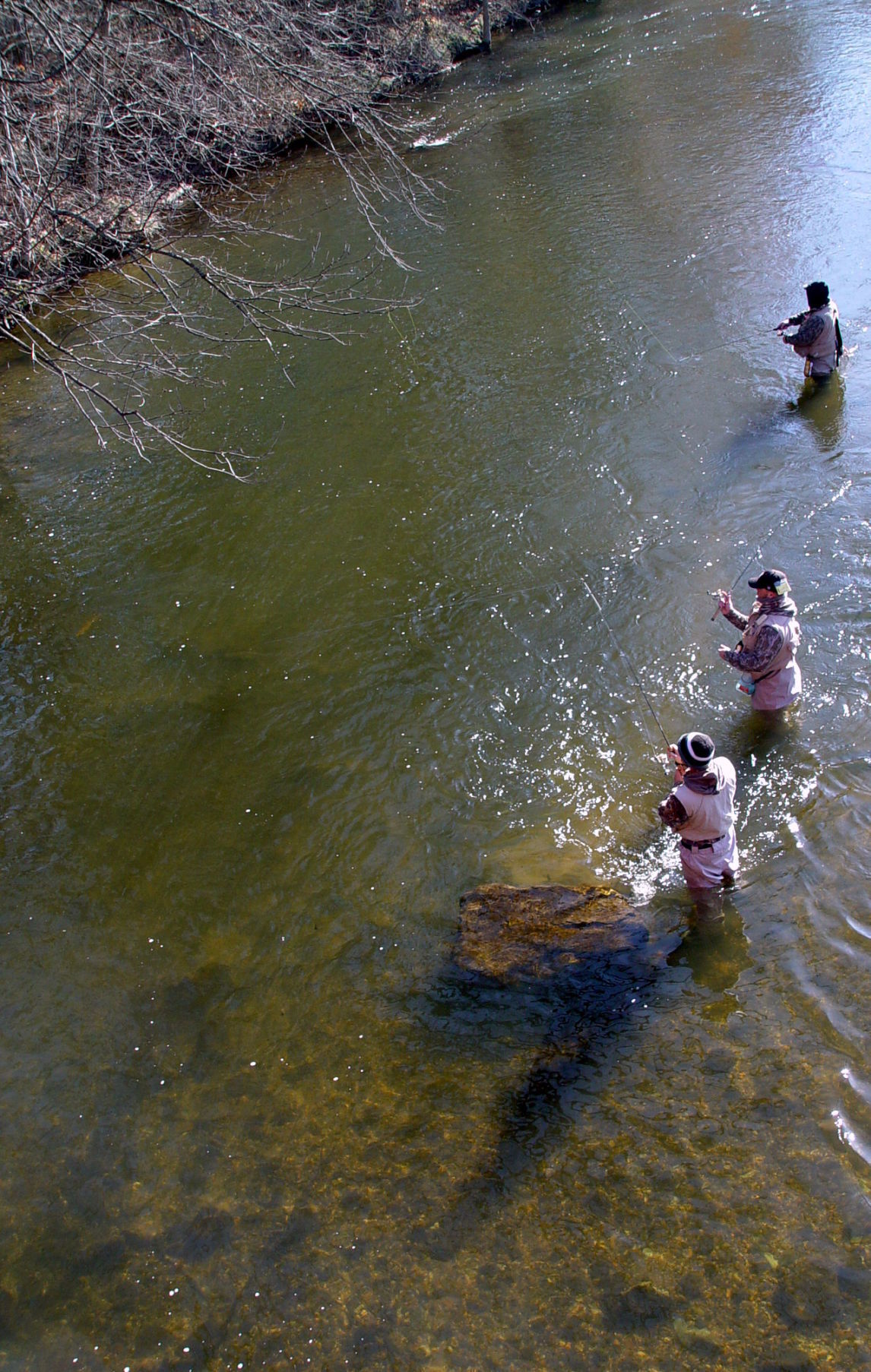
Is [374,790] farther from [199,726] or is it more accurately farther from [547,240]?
[547,240]

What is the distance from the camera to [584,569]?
916 centimetres

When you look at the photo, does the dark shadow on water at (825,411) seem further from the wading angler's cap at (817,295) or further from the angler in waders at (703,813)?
the angler in waders at (703,813)

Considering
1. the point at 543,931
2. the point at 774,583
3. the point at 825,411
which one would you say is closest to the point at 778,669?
the point at 774,583

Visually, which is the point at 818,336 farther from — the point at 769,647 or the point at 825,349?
the point at 769,647

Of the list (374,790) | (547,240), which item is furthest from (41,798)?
(547,240)

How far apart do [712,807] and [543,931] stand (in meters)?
1.44

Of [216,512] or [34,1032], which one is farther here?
[216,512]

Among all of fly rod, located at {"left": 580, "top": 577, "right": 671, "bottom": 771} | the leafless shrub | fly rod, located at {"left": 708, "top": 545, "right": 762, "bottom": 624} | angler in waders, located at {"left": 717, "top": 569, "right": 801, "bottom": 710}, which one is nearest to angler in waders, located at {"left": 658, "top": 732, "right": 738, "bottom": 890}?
fly rod, located at {"left": 580, "top": 577, "right": 671, "bottom": 771}

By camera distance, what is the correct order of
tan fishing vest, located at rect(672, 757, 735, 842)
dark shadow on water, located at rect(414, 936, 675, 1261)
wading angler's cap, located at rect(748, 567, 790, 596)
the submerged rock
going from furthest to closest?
wading angler's cap, located at rect(748, 567, 790, 596), the submerged rock, tan fishing vest, located at rect(672, 757, 735, 842), dark shadow on water, located at rect(414, 936, 675, 1261)

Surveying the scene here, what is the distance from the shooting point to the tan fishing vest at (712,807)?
5.74m

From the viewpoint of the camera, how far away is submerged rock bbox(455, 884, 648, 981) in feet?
20.0

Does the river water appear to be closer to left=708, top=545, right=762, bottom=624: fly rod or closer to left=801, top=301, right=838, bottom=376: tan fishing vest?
left=708, top=545, right=762, bottom=624: fly rod

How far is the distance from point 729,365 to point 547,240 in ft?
17.2

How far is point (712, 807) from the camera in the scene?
226 inches
